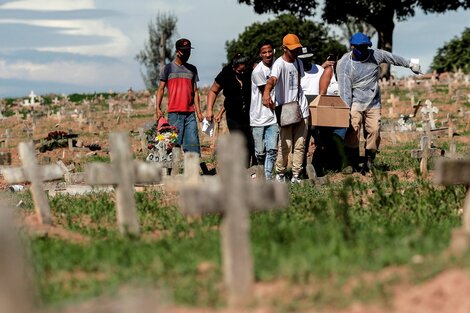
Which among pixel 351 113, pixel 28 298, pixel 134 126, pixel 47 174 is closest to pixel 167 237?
pixel 47 174

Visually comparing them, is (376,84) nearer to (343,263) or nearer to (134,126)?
(343,263)

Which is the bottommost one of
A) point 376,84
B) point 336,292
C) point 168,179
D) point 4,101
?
point 336,292

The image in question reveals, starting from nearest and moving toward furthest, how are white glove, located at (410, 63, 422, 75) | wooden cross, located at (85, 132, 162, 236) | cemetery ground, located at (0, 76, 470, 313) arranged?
1. cemetery ground, located at (0, 76, 470, 313)
2. wooden cross, located at (85, 132, 162, 236)
3. white glove, located at (410, 63, 422, 75)

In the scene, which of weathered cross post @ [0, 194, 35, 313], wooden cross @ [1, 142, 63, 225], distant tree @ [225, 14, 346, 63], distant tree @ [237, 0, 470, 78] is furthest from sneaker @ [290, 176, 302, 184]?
distant tree @ [225, 14, 346, 63]

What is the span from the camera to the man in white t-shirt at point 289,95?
1417 centimetres

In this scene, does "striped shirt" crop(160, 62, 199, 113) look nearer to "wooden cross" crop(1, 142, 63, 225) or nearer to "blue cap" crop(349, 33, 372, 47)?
"blue cap" crop(349, 33, 372, 47)

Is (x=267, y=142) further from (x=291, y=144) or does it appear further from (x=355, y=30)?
(x=355, y=30)

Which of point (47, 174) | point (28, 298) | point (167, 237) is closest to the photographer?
point (28, 298)

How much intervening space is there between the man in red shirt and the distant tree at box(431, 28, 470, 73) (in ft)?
131

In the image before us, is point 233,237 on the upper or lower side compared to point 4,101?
lower

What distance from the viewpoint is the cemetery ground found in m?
6.57

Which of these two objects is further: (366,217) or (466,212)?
(366,217)

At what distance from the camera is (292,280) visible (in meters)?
6.93

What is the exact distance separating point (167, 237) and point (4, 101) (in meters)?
42.9
